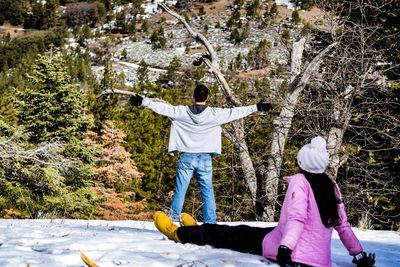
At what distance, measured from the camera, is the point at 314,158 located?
3592 millimetres

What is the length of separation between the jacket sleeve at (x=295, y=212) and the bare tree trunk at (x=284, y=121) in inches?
360

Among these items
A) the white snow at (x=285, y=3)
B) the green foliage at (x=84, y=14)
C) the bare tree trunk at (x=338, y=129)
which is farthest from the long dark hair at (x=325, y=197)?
the green foliage at (x=84, y=14)

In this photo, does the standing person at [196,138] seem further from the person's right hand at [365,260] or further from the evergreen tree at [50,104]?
the evergreen tree at [50,104]

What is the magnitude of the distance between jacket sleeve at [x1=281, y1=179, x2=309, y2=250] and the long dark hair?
0.27ft

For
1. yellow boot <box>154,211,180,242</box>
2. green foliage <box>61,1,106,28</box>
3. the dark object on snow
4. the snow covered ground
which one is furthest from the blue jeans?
green foliage <box>61,1,106,28</box>

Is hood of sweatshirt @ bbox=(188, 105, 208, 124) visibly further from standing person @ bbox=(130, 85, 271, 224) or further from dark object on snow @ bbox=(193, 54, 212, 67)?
dark object on snow @ bbox=(193, 54, 212, 67)

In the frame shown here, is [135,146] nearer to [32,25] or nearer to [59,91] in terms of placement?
[59,91]

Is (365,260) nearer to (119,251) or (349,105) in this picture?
(119,251)

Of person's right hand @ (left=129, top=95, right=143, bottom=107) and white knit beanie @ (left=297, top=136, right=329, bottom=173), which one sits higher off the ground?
person's right hand @ (left=129, top=95, right=143, bottom=107)

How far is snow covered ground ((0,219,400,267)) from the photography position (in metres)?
3.68

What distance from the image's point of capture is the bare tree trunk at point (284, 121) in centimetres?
1302

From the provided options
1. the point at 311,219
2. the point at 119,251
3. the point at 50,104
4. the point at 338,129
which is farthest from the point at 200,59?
the point at 311,219

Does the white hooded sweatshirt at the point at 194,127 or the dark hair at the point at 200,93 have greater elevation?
the dark hair at the point at 200,93

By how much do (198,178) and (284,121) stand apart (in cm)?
778
